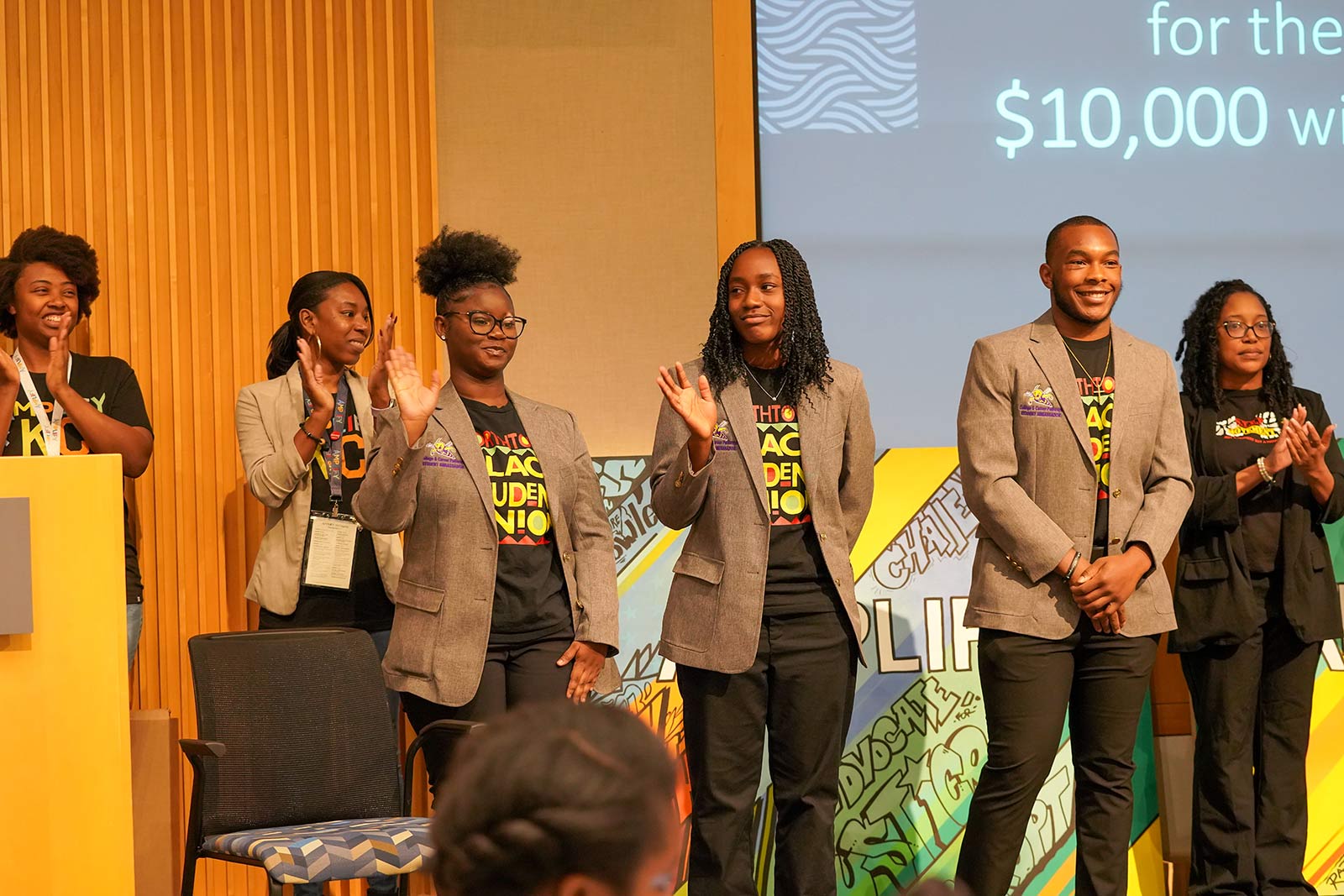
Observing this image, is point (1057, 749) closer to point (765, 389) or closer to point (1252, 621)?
point (1252, 621)

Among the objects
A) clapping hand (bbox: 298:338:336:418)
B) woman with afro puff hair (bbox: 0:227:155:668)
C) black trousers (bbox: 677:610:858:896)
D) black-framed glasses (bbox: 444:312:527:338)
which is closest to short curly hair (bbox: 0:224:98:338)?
woman with afro puff hair (bbox: 0:227:155:668)

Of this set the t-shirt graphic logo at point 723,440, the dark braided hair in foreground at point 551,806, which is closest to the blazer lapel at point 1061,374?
the t-shirt graphic logo at point 723,440

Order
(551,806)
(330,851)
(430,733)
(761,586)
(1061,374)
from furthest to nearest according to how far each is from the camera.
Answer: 1. (1061,374)
2. (761,586)
3. (430,733)
4. (330,851)
5. (551,806)

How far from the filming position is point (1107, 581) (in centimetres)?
349

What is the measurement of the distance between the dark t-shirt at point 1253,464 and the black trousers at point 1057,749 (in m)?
0.70

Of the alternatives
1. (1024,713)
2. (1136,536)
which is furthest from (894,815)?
(1136,536)

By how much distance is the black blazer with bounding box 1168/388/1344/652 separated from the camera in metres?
3.99

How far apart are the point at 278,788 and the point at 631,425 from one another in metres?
1.91

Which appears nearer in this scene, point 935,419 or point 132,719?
point 132,719

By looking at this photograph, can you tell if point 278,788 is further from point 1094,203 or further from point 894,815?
point 1094,203

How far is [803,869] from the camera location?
3361 mm

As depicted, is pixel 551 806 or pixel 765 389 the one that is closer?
pixel 551 806

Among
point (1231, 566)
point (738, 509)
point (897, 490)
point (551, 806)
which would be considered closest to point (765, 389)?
point (738, 509)

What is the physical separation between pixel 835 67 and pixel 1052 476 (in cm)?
195
